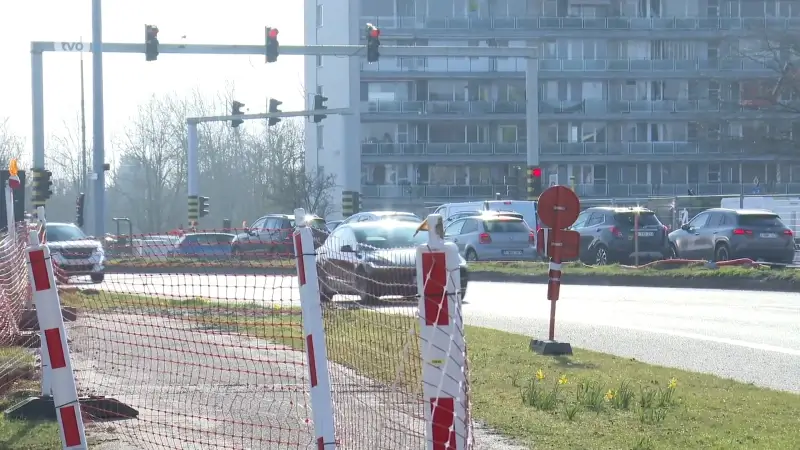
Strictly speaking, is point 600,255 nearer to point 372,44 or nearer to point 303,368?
point 372,44

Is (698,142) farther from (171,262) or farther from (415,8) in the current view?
(171,262)

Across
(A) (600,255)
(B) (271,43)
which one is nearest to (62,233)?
(B) (271,43)

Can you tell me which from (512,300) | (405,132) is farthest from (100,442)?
(405,132)

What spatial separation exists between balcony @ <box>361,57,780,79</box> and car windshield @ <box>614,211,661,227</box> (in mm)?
42403

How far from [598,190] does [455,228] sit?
4352 cm

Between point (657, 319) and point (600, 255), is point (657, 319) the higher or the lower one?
the lower one

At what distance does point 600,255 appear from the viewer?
114ft

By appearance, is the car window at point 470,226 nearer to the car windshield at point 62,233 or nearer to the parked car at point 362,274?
the car windshield at point 62,233

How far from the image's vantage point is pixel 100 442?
24.2 ft

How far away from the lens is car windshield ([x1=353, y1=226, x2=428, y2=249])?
21469mm

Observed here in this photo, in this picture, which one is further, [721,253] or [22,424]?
[721,253]

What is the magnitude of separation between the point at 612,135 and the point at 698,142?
542 cm

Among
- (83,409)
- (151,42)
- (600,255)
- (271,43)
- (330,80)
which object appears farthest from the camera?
(330,80)

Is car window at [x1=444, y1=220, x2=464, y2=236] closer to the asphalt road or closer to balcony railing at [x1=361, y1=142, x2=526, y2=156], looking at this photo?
the asphalt road
